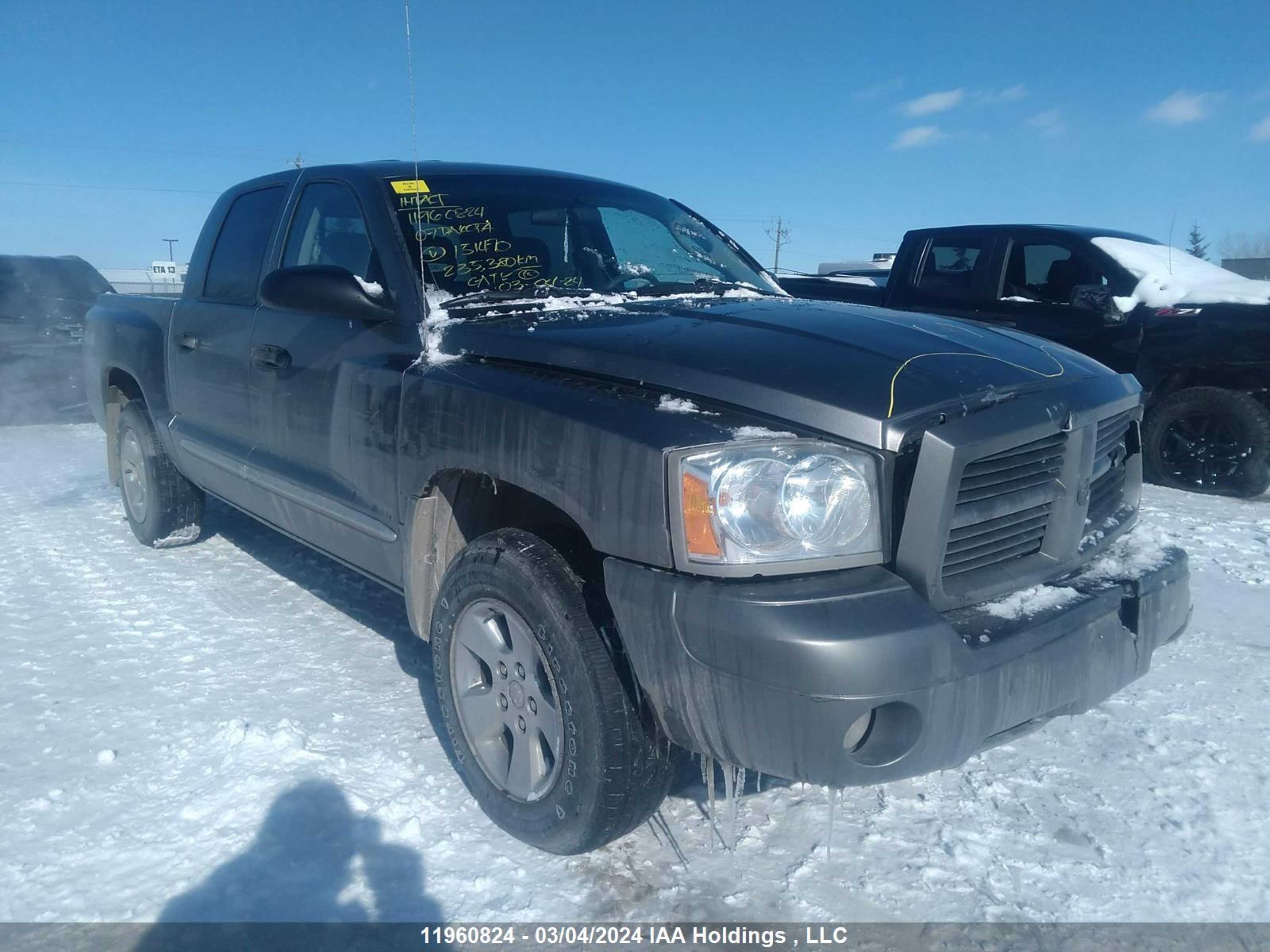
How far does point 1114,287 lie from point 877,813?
5019mm

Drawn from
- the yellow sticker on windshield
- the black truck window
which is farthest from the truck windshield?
the black truck window

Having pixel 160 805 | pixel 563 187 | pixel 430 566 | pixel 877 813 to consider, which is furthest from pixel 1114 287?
pixel 160 805

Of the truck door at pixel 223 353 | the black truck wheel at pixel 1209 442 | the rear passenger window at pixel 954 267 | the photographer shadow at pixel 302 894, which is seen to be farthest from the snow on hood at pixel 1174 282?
the photographer shadow at pixel 302 894

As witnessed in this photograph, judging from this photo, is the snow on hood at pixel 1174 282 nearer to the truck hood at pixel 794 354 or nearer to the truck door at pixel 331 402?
the truck hood at pixel 794 354

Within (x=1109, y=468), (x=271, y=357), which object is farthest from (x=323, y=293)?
(x=1109, y=468)

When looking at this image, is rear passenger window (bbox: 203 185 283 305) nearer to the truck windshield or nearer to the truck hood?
the truck windshield

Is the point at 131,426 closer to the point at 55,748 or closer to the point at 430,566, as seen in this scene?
the point at 55,748

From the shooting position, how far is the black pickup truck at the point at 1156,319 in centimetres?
623

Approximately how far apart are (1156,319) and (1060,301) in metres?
0.62

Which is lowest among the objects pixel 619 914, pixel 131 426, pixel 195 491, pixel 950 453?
pixel 619 914

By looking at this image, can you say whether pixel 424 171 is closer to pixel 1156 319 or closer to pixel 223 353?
pixel 223 353

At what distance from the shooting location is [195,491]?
5137 mm

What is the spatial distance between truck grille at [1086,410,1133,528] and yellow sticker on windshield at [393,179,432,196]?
2294 mm

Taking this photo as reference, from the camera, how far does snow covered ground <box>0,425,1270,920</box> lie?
2.37 metres
